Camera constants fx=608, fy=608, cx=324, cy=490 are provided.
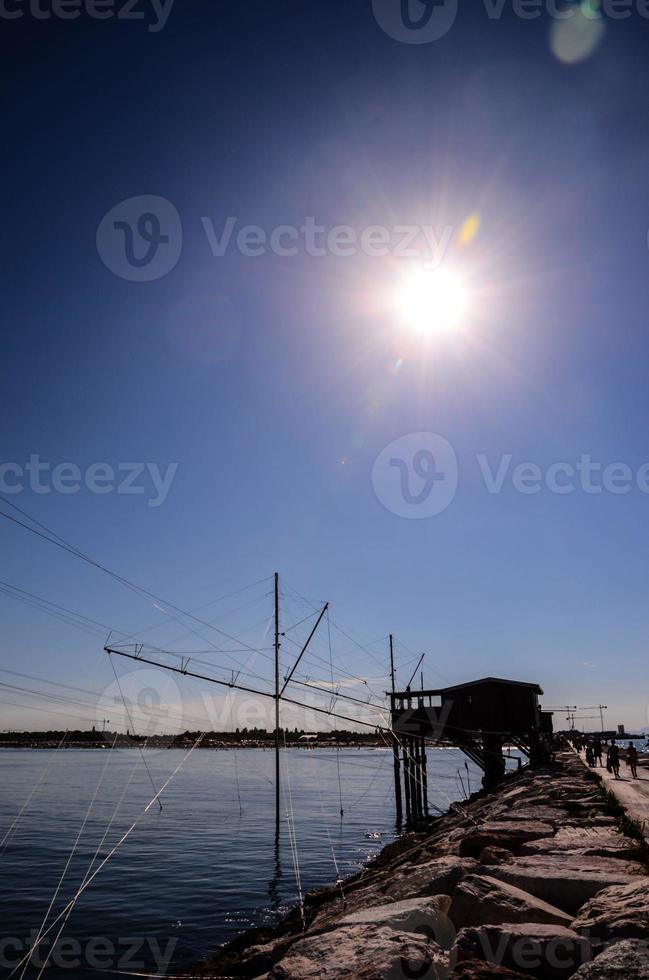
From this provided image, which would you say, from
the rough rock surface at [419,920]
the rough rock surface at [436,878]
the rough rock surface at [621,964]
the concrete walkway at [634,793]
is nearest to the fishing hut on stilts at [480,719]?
the concrete walkway at [634,793]

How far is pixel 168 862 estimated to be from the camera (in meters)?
26.8

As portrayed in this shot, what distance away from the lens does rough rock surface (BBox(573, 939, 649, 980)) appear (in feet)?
17.0

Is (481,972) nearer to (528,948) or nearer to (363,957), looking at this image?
(528,948)

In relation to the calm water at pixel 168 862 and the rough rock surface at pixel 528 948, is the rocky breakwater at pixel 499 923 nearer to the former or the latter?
the rough rock surface at pixel 528 948

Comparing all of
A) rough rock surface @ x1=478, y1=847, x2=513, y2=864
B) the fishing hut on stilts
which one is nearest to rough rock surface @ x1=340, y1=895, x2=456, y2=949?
rough rock surface @ x1=478, y1=847, x2=513, y2=864

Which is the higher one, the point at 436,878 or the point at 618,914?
the point at 618,914

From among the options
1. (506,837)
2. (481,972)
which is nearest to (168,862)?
(506,837)

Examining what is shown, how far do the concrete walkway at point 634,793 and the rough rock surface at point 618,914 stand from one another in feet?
14.4

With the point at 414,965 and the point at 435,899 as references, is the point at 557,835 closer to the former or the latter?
the point at 435,899

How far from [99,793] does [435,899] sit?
176ft

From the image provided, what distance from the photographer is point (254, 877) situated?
24484mm

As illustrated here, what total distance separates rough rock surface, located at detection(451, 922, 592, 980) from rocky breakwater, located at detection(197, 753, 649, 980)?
0.01 meters

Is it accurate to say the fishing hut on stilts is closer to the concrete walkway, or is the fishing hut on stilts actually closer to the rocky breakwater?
the concrete walkway

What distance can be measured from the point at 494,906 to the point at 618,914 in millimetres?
1785
